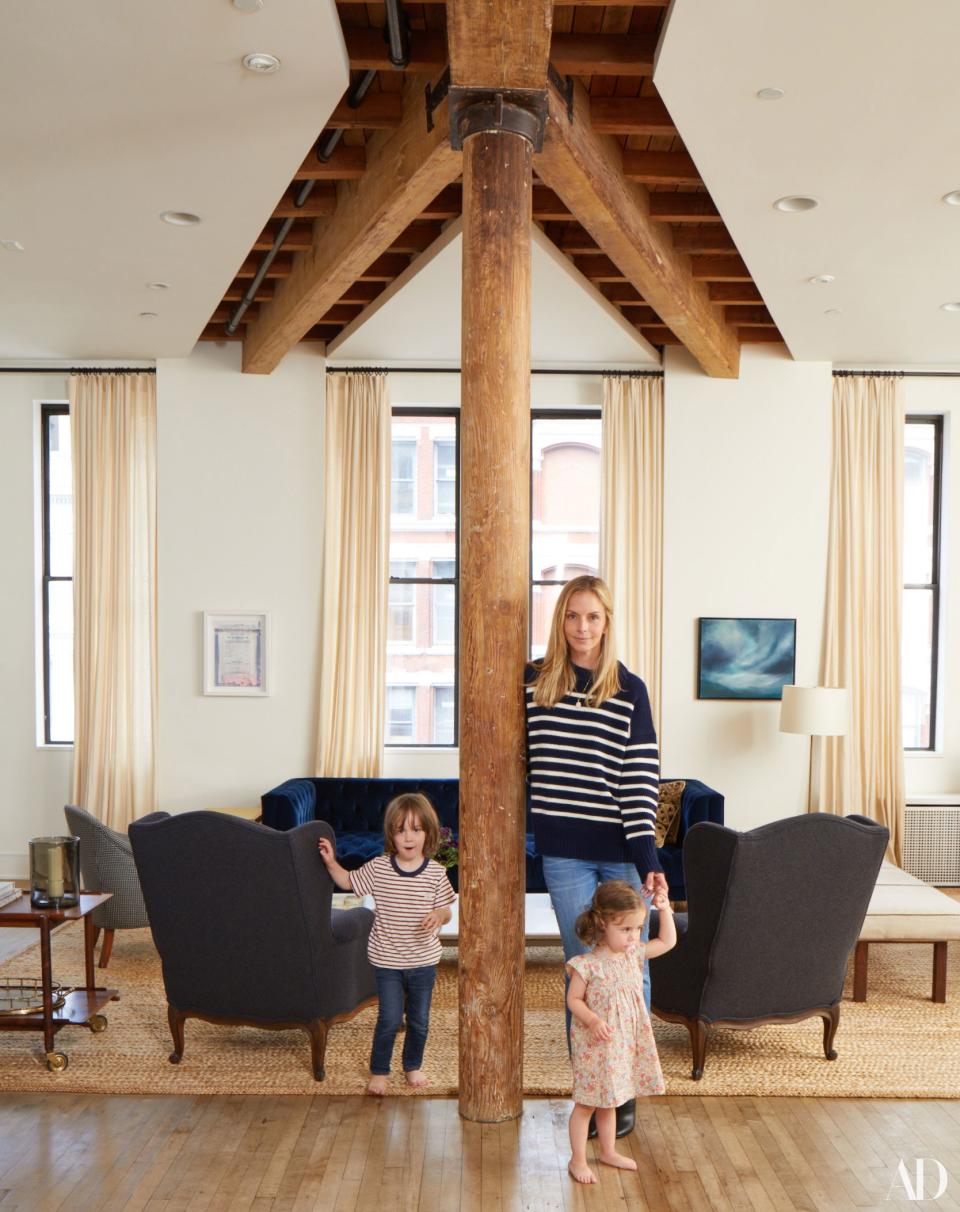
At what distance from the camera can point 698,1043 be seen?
4.30 metres

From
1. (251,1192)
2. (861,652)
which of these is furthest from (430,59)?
(861,652)

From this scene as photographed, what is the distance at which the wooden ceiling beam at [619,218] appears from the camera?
4.16m

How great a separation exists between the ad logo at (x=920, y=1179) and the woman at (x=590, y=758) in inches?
33.3

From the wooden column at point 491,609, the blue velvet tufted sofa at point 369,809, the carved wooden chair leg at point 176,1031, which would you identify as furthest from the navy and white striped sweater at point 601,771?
the blue velvet tufted sofa at point 369,809

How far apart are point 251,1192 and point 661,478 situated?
546cm

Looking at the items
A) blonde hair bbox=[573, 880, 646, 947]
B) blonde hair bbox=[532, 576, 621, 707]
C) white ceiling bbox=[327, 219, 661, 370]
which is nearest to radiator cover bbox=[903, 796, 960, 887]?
white ceiling bbox=[327, 219, 661, 370]

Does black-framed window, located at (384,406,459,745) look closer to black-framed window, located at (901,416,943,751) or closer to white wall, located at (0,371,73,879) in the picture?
white wall, located at (0,371,73,879)

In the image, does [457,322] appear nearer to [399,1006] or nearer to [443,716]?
[443,716]

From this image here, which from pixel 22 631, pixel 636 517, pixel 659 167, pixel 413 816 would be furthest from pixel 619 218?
pixel 22 631

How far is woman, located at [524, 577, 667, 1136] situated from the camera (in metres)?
3.84

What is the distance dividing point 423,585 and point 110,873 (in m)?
3.31

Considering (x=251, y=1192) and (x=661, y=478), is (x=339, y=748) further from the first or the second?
(x=251, y=1192)

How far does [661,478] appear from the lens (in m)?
7.82

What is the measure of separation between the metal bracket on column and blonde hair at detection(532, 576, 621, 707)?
1514 mm
